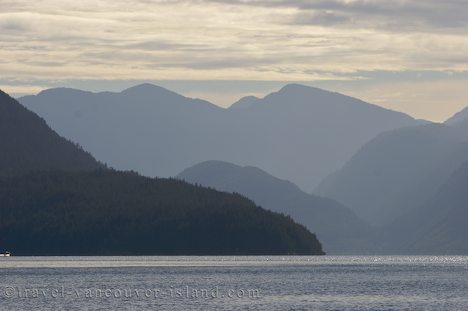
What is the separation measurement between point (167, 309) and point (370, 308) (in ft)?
107

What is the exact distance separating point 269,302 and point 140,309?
26648 millimetres

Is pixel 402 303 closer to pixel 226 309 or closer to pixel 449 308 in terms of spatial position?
pixel 449 308

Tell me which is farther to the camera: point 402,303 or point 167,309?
point 402,303

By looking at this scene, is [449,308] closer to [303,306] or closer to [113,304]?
[303,306]

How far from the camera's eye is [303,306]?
188 m

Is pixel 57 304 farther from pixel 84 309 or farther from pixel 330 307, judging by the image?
pixel 330 307

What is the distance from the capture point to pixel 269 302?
195 meters

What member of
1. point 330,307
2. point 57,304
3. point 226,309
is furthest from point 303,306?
point 57,304

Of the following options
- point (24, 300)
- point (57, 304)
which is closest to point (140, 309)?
point (57, 304)

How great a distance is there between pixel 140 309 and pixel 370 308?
120 feet

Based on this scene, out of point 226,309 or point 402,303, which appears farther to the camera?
point 402,303

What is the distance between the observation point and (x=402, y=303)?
19625cm

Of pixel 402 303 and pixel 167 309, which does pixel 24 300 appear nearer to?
pixel 167 309

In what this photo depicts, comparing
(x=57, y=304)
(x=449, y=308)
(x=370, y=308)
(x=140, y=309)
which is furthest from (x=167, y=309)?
(x=449, y=308)
